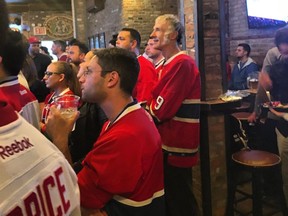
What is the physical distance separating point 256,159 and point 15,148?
95.2 inches

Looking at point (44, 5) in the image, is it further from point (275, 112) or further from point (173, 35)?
point (275, 112)

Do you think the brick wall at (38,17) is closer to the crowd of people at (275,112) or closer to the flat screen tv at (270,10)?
the flat screen tv at (270,10)

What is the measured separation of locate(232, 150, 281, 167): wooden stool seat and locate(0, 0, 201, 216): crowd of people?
37 cm

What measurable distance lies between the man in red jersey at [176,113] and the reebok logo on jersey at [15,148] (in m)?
1.94

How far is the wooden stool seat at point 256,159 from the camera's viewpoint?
2713mm

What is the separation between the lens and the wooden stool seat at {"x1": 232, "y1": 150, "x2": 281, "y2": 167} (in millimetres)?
2713

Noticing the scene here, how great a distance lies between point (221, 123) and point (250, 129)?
116 cm

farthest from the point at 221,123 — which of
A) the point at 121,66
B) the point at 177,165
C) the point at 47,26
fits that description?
the point at 47,26

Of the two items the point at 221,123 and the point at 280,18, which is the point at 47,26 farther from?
the point at 221,123

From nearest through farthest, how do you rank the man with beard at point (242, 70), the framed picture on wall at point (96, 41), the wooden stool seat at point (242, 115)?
1. the wooden stool seat at point (242, 115)
2. the man with beard at point (242, 70)
3. the framed picture on wall at point (96, 41)

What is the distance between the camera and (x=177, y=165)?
280cm

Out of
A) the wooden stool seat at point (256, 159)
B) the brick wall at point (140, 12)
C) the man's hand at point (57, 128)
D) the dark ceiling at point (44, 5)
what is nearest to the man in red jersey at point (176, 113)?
the wooden stool seat at point (256, 159)

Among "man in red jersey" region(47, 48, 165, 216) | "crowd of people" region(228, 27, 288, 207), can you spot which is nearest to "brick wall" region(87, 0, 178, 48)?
"crowd of people" region(228, 27, 288, 207)

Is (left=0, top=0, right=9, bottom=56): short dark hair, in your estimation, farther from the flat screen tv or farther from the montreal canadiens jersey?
the flat screen tv
